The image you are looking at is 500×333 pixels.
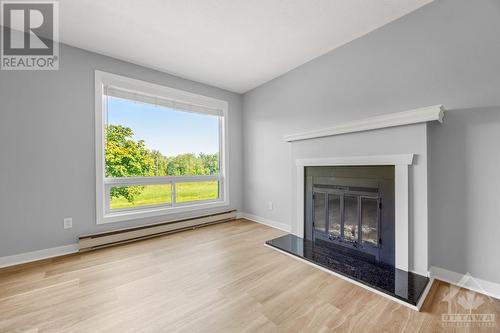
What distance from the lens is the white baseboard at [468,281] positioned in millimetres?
1545

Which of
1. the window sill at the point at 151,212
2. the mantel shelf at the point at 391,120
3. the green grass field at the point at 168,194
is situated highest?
the mantel shelf at the point at 391,120

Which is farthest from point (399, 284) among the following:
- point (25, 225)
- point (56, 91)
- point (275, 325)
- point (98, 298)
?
point (56, 91)

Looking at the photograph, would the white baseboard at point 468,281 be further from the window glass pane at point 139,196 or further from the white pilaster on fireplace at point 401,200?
the window glass pane at point 139,196

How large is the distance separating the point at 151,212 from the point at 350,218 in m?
2.72

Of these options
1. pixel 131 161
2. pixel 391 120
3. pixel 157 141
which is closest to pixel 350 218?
pixel 391 120

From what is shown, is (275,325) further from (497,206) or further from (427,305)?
(497,206)

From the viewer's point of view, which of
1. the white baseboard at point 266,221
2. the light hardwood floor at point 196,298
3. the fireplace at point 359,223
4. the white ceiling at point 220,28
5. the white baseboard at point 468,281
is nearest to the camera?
the light hardwood floor at point 196,298

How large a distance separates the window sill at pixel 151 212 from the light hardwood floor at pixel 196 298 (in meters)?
0.48

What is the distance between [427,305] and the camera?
57.4 inches

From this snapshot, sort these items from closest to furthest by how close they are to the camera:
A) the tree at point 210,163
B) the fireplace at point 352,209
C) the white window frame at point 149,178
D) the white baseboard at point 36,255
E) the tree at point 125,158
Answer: the fireplace at point 352,209, the white baseboard at point 36,255, the white window frame at point 149,178, the tree at point 125,158, the tree at point 210,163

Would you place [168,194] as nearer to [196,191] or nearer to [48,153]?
[196,191]

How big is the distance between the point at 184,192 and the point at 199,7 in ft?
8.39

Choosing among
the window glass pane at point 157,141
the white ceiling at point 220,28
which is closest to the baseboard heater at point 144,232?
the window glass pane at point 157,141

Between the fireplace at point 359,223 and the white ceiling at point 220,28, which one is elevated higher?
the white ceiling at point 220,28
